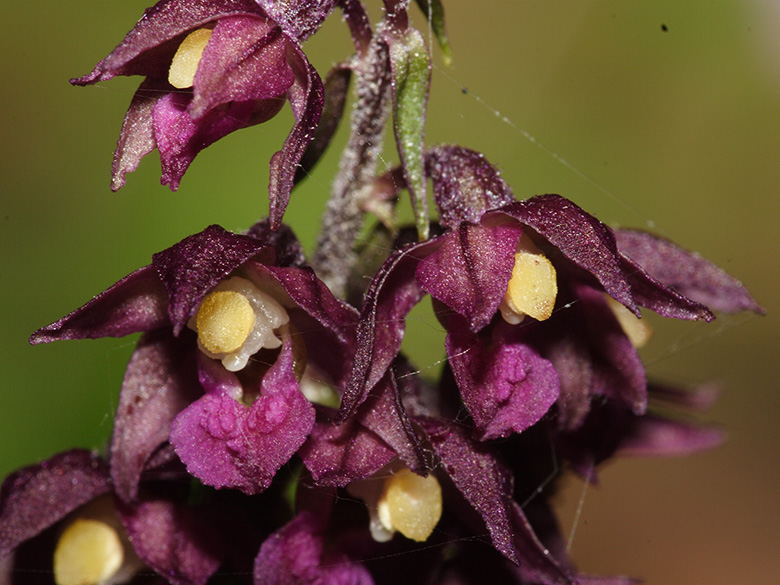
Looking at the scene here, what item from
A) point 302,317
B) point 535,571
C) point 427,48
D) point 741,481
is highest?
point 427,48

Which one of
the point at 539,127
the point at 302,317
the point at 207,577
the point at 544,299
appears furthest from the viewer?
the point at 539,127

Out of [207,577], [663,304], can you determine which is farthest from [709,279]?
[207,577]

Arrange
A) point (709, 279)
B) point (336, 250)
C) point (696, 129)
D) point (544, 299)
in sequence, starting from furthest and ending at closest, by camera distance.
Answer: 1. point (696, 129)
2. point (336, 250)
3. point (709, 279)
4. point (544, 299)

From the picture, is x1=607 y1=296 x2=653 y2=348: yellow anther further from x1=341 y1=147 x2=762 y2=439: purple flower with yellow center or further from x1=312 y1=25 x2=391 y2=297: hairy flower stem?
x1=312 y1=25 x2=391 y2=297: hairy flower stem

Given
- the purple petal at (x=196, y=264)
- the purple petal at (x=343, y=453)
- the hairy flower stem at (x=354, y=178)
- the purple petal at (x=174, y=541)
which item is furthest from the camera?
the hairy flower stem at (x=354, y=178)

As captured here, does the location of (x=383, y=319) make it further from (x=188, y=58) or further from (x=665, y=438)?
(x=665, y=438)

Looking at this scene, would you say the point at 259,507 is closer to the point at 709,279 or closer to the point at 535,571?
the point at 535,571

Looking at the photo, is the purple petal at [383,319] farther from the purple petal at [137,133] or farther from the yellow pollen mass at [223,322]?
the purple petal at [137,133]

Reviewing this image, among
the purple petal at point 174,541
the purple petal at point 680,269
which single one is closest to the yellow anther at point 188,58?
the purple petal at point 174,541
